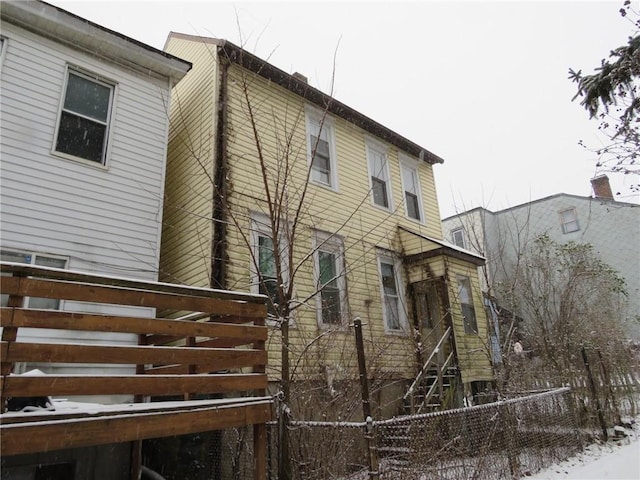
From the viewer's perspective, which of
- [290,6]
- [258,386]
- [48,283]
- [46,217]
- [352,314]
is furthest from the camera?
[352,314]

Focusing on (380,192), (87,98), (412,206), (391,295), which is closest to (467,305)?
(391,295)

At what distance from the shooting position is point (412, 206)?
1333 centimetres

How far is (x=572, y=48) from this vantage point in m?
11.9

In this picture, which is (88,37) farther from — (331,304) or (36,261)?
(331,304)

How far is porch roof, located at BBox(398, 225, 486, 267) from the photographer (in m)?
11.0

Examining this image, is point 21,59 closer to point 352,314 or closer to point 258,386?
point 258,386

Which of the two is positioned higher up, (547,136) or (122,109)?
(547,136)

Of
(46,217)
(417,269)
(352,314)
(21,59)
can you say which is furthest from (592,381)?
(21,59)

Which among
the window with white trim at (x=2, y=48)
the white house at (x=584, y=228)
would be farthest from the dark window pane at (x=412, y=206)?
the window with white trim at (x=2, y=48)

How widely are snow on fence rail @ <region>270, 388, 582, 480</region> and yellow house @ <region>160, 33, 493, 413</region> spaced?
74cm

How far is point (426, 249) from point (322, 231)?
3153mm

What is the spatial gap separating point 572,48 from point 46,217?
13479 millimetres

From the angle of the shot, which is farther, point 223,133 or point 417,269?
point 417,269

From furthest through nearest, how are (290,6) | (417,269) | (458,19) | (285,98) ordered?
(458,19)
(417,269)
(285,98)
(290,6)
